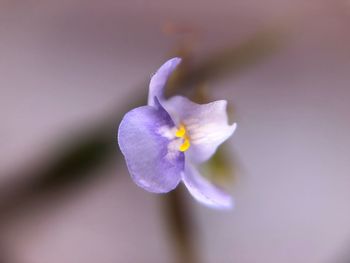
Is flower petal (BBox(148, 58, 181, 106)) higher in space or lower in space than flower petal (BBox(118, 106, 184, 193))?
higher

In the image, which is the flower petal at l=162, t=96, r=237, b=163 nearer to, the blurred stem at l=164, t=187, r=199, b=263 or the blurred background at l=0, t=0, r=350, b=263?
the blurred stem at l=164, t=187, r=199, b=263

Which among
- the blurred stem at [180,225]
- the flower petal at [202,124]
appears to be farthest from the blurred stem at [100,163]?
the flower petal at [202,124]

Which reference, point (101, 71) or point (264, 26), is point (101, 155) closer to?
point (101, 71)

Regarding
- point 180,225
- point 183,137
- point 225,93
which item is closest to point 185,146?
point 183,137

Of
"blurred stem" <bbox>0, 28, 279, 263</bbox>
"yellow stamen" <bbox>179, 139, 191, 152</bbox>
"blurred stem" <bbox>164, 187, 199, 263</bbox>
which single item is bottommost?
"blurred stem" <bbox>164, 187, 199, 263</bbox>

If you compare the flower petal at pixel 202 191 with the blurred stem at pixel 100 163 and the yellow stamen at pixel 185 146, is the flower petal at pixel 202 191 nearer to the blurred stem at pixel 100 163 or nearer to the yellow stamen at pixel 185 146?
the yellow stamen at pixel 185 146

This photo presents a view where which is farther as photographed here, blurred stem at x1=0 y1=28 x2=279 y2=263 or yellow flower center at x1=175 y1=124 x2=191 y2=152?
blurred stem at x1=0 y1=28 x2=279 y2=263

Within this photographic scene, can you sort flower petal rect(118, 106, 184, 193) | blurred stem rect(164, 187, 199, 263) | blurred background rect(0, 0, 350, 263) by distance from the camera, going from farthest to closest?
blurred background rect(0, 0, 350, 263)
blurred stem rect(164, 187, 199, 263)
flower petal rect(118, 106, 184, 193)

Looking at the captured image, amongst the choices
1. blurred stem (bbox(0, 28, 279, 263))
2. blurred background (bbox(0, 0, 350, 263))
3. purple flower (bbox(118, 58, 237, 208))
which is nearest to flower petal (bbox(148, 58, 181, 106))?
purple flower (bbox(118, 58, 237, 208))
